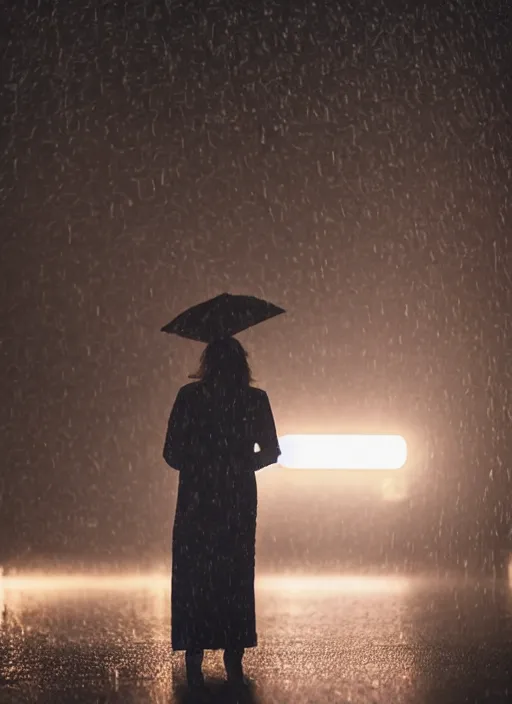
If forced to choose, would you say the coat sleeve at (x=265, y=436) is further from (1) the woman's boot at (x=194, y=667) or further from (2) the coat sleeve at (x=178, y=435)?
(1) the woman's boot at (x=194, y=667)

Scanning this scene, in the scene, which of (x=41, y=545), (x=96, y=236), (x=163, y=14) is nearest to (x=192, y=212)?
(x=96, y=236)

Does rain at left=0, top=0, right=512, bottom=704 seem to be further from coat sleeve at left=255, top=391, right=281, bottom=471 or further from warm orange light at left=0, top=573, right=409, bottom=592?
coat sleeve at left=255, top=391, right=281, bottom=471

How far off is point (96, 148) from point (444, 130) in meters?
3.55

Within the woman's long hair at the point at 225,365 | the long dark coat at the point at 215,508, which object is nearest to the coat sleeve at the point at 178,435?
the long dark coat at the point at 215,508

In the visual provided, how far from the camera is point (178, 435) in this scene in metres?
4.64

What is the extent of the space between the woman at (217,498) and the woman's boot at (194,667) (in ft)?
0.06

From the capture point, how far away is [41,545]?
10133mm

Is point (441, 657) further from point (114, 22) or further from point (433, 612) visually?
point (114, 22)

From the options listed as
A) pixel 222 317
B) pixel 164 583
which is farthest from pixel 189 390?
pixel 164 583

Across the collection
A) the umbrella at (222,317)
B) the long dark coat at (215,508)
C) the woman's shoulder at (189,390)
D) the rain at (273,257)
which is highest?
the rain at (273,257)

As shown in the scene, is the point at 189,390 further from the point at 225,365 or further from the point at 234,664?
the point at 234,664

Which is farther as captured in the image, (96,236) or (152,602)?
(96,236)

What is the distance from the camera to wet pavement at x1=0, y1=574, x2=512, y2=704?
4434 mm

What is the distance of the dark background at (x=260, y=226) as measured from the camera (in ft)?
33.8
